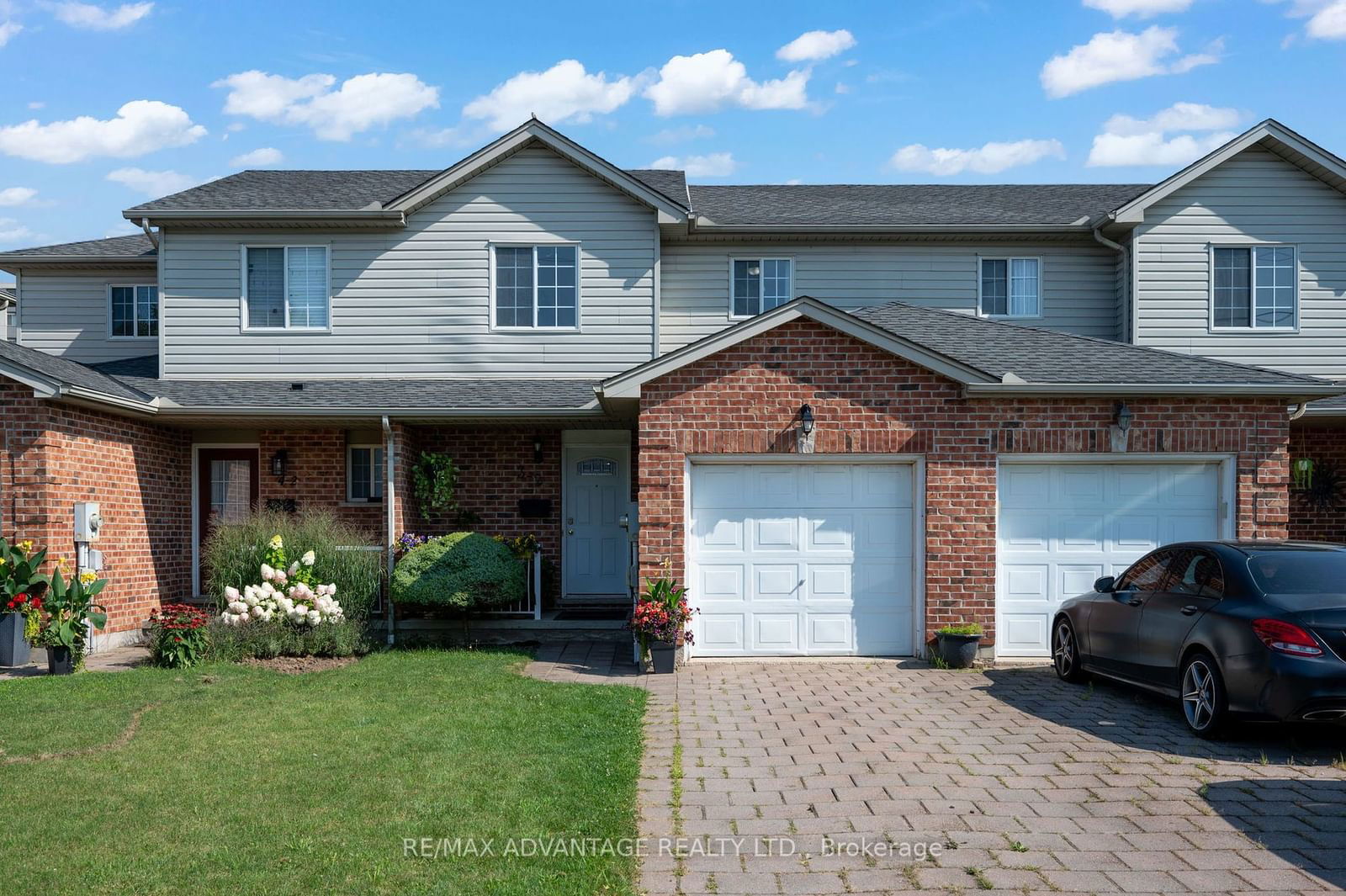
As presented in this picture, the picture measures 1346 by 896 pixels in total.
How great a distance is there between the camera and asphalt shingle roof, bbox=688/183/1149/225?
1553 cm

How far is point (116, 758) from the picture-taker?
22.7 feet

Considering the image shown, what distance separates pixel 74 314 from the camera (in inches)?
649

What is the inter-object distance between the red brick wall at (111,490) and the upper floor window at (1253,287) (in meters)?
15.7

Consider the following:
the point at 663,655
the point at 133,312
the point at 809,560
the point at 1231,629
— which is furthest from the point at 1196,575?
the point at 133,312

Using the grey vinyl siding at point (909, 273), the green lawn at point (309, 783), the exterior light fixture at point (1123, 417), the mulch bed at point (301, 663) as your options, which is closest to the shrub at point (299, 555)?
the mulch bed at point (301, 663)

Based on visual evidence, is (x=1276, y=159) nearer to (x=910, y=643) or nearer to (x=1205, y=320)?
(x=1205, y=320)

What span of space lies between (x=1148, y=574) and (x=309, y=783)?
284 inches

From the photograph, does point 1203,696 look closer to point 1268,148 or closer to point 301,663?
point 301,663

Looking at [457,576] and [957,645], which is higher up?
[457,576]

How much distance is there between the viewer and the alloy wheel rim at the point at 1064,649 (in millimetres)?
9758

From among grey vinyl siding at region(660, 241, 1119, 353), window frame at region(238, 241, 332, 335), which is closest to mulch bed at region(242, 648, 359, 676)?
window frame at region(238, 241, 332, 335)

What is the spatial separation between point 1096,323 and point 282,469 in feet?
42.0

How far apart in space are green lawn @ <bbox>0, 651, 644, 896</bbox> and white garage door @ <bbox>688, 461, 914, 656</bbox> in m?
2.25

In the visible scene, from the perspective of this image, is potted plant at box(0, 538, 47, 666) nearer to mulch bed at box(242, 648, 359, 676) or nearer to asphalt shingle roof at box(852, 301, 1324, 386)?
mulch bed at box(242, 648, 359, 676)
